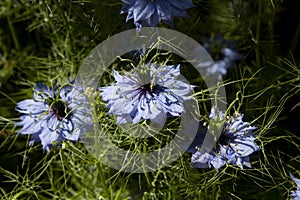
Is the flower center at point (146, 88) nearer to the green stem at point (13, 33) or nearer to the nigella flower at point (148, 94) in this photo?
the nigella flower at point (148, 94)

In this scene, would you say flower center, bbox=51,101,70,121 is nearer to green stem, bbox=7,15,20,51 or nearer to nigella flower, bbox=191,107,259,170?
nigella flower, bbox=191,107,259,170

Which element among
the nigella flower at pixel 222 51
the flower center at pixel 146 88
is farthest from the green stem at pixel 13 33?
the flower center at pixel 146 88

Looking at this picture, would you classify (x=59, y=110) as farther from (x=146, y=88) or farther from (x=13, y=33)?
(x=13, y=33)

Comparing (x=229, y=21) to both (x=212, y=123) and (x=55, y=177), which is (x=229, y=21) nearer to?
(x=212, y=123)

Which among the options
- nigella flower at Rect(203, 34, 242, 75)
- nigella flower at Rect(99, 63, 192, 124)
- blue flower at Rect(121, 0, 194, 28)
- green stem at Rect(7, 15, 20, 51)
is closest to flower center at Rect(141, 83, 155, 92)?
nigella flower at Rect(99, 63, 192, 124)

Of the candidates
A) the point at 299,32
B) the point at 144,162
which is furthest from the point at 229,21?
the point at 144,162

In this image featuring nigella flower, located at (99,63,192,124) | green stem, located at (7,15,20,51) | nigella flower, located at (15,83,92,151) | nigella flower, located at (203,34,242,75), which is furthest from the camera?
green stem, located at (7,15,20,51)
